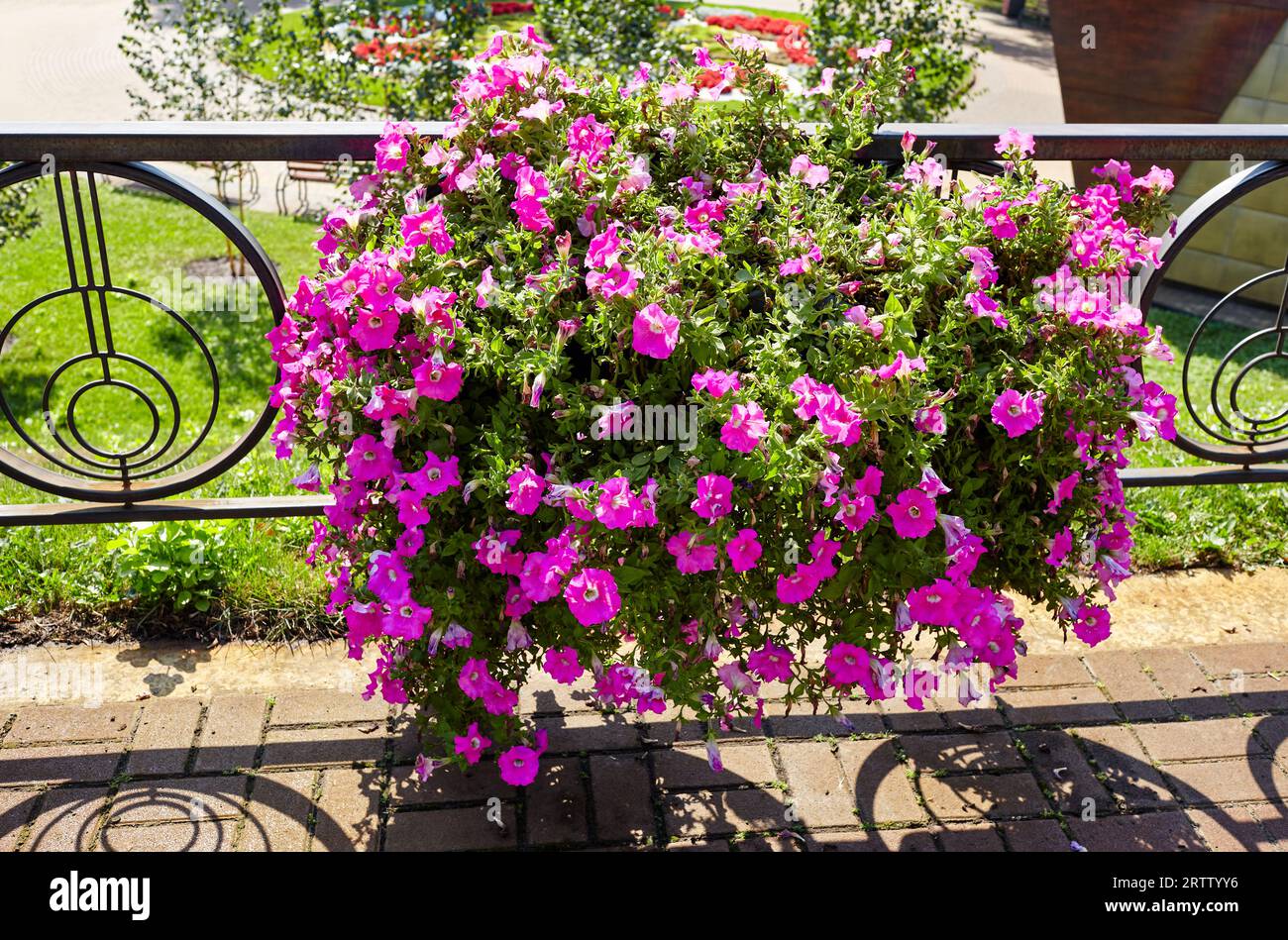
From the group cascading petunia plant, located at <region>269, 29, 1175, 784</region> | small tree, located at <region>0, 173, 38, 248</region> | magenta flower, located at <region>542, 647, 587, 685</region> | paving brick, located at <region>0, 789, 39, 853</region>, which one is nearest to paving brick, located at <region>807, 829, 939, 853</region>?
cascading petunia plant, located at <region>269, 29, 1175, 784</region>

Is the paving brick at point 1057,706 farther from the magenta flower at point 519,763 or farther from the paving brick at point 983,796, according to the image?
the magenta flower at point 519,763

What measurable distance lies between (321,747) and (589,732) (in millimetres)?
605

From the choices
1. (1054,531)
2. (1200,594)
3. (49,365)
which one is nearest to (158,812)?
(1054,531)

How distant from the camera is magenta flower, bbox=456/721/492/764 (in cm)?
227

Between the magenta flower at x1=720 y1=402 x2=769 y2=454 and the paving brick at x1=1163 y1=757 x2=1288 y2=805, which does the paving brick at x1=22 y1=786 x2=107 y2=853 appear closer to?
the magenta flower at x1=720 y1=402 x2=769 y2=454

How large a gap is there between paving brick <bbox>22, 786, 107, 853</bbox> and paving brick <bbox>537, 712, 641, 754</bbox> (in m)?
0.96

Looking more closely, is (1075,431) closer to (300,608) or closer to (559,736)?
(559,736)

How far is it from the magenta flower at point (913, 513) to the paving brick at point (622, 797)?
90 centimetres

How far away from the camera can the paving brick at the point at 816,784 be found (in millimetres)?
2600

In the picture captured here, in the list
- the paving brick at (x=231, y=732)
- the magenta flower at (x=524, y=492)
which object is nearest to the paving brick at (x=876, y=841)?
the magenta flower at (x=524, y=492)

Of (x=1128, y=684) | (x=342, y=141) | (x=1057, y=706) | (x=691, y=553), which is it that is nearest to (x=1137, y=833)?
(x=1057, y=706)

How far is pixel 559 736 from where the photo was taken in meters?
2.78

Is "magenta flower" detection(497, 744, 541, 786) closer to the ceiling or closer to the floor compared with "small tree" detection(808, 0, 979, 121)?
closer to the floor

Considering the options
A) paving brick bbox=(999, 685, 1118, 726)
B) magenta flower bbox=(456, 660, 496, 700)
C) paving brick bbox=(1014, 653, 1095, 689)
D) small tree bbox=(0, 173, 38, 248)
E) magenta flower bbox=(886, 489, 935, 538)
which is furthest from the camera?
small tree bbox=(0, 173, 38, 248)
